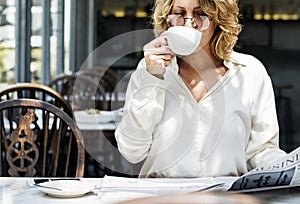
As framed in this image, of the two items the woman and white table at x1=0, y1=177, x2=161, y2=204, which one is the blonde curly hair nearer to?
the woman

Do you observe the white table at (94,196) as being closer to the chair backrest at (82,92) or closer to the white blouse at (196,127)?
the white blouse at (196,127)

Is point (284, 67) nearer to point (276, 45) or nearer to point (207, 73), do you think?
point (276, 45)

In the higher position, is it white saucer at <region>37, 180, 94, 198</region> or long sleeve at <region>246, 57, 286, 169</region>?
long sleeve at <region>246, 57, 286, 169</region>

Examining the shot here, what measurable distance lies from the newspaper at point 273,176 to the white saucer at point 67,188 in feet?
1.01

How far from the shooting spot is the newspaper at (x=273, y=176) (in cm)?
117

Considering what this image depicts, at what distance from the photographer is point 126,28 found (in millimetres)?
7668

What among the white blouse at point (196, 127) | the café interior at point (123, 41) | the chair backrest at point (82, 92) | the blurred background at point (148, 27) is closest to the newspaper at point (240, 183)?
the white blouse at point (196, 127)

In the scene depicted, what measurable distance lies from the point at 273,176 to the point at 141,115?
391 millimetres

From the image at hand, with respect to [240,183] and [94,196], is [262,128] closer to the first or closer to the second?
[240,183]

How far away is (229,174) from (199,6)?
43 centimetres

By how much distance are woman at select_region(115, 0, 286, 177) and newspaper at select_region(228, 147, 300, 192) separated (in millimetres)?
204

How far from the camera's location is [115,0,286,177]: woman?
1444mm

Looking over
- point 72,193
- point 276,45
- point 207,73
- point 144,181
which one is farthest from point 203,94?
point 276,45

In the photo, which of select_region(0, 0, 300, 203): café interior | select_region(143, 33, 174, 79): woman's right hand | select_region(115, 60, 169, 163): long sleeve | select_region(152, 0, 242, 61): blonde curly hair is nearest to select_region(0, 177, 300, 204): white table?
select_region(115, 60, 169, 163): long sleeve
